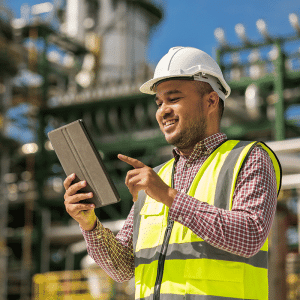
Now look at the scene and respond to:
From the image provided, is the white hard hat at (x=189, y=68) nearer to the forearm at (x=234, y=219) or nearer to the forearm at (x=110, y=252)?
the forearm at (x=234, y=219)

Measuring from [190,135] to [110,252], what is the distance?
34.9 inches

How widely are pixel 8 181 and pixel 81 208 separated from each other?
82.4ft

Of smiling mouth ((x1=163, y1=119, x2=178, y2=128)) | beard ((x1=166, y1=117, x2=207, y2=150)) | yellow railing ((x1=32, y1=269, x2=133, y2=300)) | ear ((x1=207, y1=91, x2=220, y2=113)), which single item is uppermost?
ear ((x1=207, y1=91, x2=220, y2=113))

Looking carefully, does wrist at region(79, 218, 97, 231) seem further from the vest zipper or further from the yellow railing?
the yellow railing

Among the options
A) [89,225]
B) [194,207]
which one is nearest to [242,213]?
[194,207]

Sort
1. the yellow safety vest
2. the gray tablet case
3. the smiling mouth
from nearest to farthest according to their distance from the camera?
1. the yellow safety vest
2. the gray tablet case
3. the smiling mouth

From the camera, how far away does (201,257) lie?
2553mm

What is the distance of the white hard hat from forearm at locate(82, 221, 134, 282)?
39.5 inches

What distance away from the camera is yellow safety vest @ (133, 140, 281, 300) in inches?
98.7

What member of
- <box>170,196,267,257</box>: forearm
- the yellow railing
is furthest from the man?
the yellow railing

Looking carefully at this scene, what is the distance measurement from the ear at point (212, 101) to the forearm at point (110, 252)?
980 millimetres

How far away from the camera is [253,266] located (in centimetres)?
259

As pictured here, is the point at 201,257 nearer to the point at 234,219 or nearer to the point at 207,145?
the point at 234,219

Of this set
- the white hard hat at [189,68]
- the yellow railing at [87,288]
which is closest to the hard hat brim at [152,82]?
the white hard hat at [189,68]
